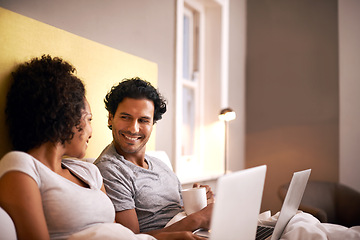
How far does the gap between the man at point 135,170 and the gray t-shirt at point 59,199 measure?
0.20 metres

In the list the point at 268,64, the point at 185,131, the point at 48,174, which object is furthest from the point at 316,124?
the point at 48,174

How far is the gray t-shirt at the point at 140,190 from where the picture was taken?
1322 millimetres

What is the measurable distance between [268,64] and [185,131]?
121 cm

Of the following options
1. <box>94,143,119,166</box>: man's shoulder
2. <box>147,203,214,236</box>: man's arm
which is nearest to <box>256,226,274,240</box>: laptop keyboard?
<box>147,203,214,236</box>: man's arm

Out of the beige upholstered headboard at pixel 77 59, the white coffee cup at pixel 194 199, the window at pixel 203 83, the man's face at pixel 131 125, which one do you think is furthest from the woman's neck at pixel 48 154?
the window at pixel 203 83

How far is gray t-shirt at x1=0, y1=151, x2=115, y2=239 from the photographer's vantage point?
95 centimetres

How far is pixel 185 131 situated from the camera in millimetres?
2986

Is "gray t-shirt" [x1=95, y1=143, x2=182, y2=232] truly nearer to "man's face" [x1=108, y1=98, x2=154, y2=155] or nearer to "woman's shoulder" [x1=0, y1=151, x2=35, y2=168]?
"man's face" [x1=108, y1=98, x2=154, y2=155]

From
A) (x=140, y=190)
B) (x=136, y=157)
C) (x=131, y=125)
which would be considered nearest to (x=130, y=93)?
(x=131, y=125)

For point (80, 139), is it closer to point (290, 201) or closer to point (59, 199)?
point (59, 199)

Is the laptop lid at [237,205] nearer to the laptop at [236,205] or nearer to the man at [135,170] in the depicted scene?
the laptop at [236,205]

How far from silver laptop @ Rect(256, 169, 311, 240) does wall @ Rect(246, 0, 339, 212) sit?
1949mm

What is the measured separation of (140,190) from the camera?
1.42 m

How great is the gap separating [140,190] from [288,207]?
624 mm
